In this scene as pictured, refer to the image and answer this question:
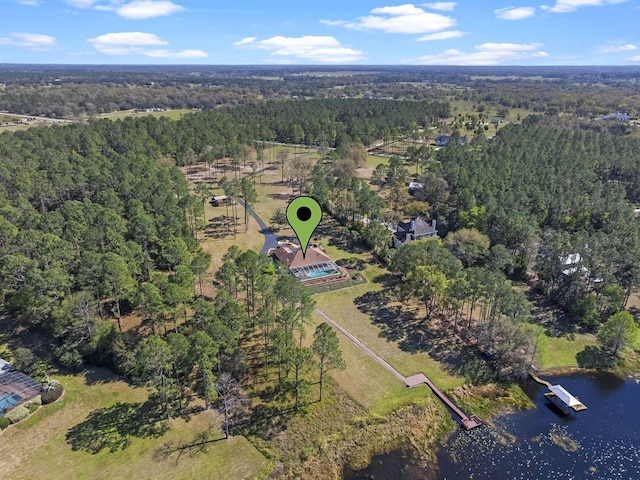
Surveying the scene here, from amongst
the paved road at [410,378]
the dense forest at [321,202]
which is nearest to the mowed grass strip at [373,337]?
the paved road at [410,378]

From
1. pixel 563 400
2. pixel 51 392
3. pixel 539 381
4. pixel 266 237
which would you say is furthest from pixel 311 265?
pixel 563 400

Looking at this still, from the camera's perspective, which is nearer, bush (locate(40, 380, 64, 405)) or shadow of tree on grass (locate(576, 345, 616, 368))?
bush (locate(40, 380, 64, 405))

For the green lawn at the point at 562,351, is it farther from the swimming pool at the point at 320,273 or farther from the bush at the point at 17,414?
the bush at the point at 17,414

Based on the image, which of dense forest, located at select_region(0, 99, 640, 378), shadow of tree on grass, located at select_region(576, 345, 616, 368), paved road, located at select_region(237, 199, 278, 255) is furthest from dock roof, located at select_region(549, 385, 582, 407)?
paved road, located at select_region(237, 199, 278, 255)

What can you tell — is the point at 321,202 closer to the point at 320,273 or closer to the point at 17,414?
the point at 320,273

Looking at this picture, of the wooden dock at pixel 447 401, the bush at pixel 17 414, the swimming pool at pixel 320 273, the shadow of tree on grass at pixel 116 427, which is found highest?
the swimming pool at pixel 320 273

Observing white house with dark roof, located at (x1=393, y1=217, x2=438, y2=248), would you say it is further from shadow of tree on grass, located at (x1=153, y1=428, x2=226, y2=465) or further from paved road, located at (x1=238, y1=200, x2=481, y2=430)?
shadow of tree on grass, located at (x1=153, y1=428, x2=226, y2=465)
